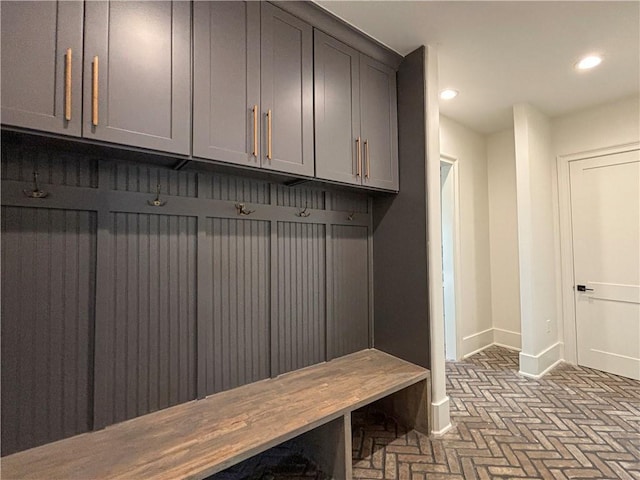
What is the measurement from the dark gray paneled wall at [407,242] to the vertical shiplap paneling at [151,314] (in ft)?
4.59

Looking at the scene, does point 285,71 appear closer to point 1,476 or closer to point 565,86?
point 1,476

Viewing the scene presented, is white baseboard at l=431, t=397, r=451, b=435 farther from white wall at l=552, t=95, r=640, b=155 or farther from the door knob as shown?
white wall at l=552, t=95, r=640, b=155

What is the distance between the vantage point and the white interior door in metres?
3.02

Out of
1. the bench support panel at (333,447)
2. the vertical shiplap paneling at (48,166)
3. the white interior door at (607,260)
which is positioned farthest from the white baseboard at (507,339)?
the vertical shiplap paneling at (48,166)

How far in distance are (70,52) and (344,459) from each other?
7.20ft

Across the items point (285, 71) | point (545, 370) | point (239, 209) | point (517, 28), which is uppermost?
point (517, 28)

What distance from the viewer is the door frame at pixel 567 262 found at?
3.41m

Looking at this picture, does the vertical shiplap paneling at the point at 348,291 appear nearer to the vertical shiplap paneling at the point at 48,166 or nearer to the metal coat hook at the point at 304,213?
the metal coat hook at the point at 304,213

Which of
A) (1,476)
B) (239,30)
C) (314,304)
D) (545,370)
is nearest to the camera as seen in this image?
(1,476)

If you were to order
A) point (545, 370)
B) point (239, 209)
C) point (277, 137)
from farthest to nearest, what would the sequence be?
point (545, 370) → point (239, 209) → point (277, 137)

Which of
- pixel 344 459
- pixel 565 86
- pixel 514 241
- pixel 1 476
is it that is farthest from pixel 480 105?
pixel 1 476

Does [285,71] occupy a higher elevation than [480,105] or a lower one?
lower

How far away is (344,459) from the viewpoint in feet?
5.44

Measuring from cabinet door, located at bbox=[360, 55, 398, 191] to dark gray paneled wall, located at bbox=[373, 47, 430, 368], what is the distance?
6 centimetres
